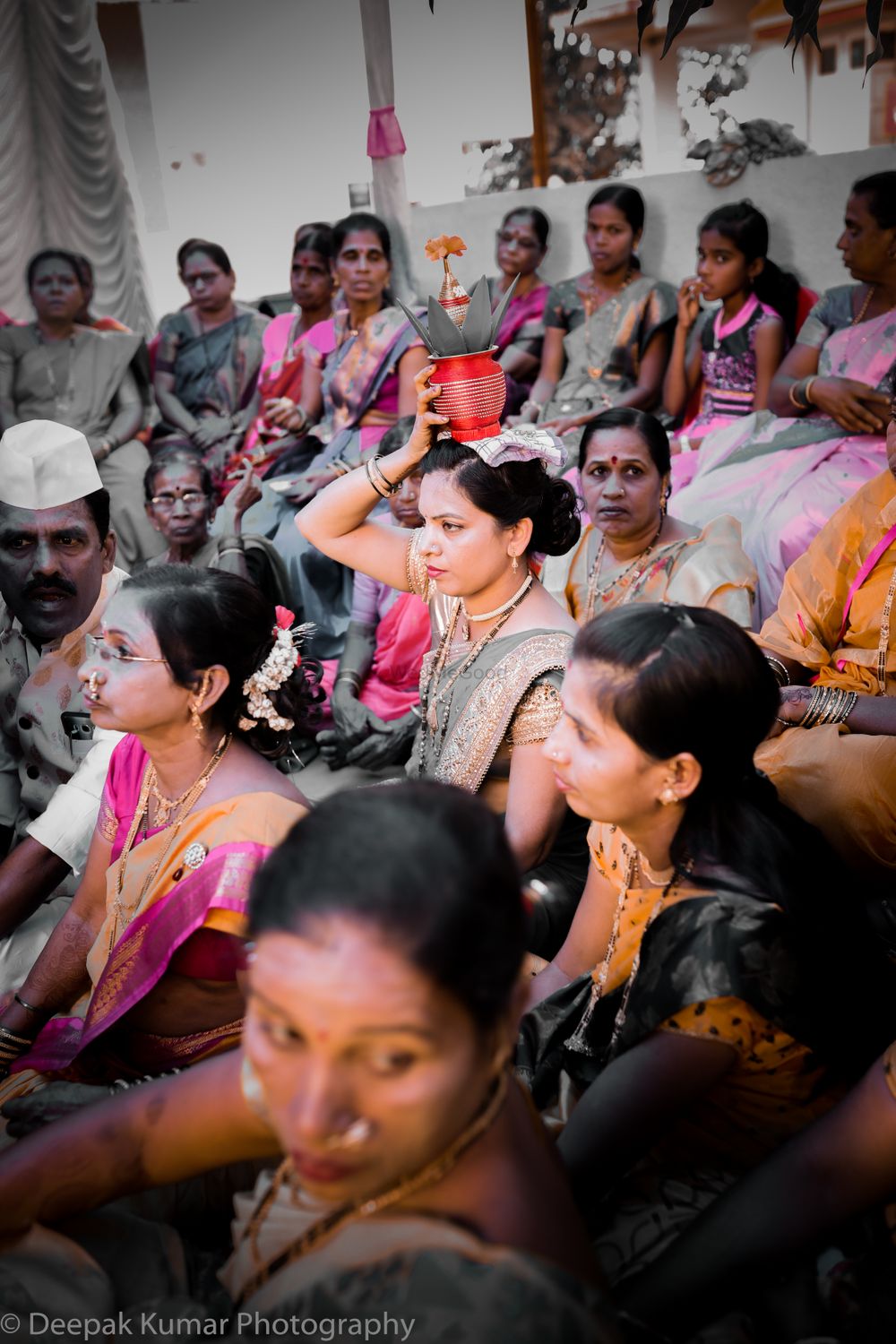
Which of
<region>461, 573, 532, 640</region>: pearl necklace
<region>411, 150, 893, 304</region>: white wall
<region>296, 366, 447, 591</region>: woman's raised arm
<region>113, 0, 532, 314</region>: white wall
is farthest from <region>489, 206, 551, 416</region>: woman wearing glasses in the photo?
<region>461, 573, 532, 640</region>: pearl necklace

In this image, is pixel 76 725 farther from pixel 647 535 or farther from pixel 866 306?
pixel 866 306

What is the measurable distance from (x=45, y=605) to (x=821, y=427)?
299 cm

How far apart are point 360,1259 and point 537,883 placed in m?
1.49

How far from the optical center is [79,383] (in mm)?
6090

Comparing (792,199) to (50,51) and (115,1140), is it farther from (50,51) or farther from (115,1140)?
(115,1140)

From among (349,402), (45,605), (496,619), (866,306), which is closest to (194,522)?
(45,605)

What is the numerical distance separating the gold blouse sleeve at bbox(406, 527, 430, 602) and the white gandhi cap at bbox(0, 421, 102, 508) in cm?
103

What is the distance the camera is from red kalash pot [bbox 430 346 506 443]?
245cm

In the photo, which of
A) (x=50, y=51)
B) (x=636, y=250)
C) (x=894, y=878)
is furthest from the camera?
(x=50, y=51)

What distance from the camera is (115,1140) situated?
1.32 meters

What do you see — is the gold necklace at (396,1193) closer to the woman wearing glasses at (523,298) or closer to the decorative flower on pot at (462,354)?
the decorative flower on pot at (462,354)

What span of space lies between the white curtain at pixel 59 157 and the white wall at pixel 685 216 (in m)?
2.50

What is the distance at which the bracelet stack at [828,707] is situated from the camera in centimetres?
268

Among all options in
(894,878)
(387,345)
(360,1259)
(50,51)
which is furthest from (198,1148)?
(50,51)
